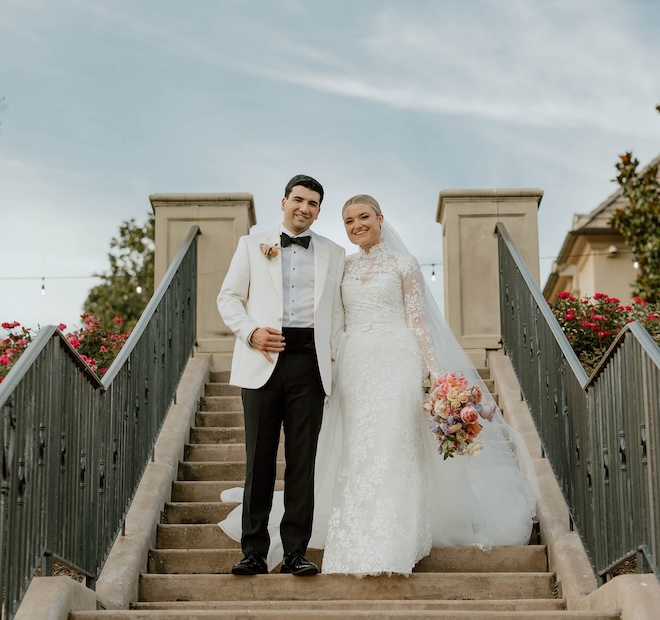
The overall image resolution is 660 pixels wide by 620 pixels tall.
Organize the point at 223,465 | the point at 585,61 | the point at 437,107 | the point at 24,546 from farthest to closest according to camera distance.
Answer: the point at 585,61 < the point at 437,107 < the point at 223,465 < the point at 24,546

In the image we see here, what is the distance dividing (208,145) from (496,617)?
32.3 feet

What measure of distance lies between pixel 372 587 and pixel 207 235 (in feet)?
13.4

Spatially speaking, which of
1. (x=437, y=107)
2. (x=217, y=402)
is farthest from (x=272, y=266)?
(x=437, y=107)

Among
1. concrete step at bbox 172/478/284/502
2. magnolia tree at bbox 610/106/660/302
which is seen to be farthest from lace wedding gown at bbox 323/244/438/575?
magnolia tree at bbox 610/106/660/302

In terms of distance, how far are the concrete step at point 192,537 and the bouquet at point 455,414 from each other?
4.36 ft

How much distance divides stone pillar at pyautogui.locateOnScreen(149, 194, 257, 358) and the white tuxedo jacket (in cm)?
292

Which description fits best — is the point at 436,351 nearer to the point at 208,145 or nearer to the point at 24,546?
the point at 24,546

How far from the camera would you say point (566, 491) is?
5.66 m

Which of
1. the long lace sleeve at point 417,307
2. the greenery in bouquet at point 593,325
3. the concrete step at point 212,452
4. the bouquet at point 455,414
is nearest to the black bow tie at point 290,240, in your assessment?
the long lace sleeve at point 417,307

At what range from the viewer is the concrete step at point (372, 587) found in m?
5.23

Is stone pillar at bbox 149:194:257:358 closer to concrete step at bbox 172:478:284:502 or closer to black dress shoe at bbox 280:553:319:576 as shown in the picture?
concrete step at bbox 172:478:284:502

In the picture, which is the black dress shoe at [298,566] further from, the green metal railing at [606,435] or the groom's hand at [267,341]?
the green metal railing at [606,435]

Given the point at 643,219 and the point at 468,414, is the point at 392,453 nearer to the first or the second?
the point at 468,414

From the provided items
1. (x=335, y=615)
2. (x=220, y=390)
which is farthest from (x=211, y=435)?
(x=335, y=615)
